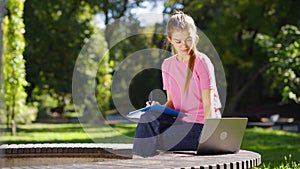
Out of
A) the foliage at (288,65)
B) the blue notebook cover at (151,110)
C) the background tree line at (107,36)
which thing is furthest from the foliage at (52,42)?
the blue notebook cover at (151,110)

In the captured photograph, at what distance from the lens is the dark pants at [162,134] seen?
4191 mm

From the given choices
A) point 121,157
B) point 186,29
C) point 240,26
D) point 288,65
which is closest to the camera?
point 186,29

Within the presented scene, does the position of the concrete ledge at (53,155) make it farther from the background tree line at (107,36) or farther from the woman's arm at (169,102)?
the background tree line at (107,36)

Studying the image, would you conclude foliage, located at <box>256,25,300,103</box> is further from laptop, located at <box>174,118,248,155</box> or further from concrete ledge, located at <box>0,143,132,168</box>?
laptop, located at <box>174,118,248,155</box>

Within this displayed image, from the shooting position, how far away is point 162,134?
424 centimetres

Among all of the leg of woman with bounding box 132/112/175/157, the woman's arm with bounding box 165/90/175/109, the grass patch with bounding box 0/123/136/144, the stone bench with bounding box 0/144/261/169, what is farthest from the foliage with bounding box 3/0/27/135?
the leg of woman with bounding box 132/112/175/157

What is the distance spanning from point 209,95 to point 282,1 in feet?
49.8

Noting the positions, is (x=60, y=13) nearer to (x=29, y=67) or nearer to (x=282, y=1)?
(x=29, y=67)

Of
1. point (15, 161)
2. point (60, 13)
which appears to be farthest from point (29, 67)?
point (15, 161)

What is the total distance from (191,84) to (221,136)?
1.53 ft

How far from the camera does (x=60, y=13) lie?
25906 millimetres

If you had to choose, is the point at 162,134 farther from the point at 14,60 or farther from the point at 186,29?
the point at 14,60

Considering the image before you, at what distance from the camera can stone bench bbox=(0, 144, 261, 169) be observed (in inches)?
135

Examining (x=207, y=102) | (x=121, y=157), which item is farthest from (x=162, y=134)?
(x=121, y=157)
